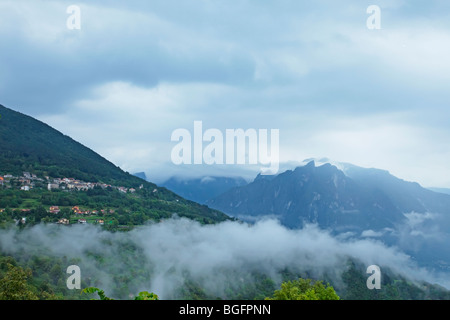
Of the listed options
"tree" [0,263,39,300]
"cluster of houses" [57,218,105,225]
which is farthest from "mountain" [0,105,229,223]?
"tree" [0,263,39,300]

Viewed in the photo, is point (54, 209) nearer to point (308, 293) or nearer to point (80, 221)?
point (80, 221)

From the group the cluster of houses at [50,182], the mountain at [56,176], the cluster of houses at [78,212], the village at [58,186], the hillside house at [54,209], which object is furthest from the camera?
the cluster of houses at [50,182]

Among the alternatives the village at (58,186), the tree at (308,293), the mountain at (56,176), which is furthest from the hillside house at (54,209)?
the tree at (308,293)

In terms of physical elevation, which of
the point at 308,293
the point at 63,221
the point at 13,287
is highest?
the point at 308,293

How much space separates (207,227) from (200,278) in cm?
6392

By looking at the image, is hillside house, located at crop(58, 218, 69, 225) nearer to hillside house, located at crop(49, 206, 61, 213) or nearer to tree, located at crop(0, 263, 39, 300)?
hillside house, located at crop(49, 206, 61, 213)

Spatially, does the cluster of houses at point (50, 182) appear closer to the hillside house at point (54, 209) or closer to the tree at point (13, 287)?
the hillside house at point (54, 209)

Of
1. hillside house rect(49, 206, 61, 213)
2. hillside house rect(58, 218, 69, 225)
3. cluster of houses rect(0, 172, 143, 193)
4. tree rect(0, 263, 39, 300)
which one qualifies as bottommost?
tree rect(0, 263, 39, 300)

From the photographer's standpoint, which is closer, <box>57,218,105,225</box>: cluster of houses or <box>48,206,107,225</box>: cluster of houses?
<box>57,218,105,225</box>: cluster of houses

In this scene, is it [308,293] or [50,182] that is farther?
[50,182]

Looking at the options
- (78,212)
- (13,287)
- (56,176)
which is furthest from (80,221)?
(13,287)

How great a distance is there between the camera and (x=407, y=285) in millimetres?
187125

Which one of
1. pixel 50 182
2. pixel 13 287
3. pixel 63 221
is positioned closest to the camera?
pixel 13 287

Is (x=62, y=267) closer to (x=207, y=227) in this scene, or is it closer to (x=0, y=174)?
(x=0, y=174)
